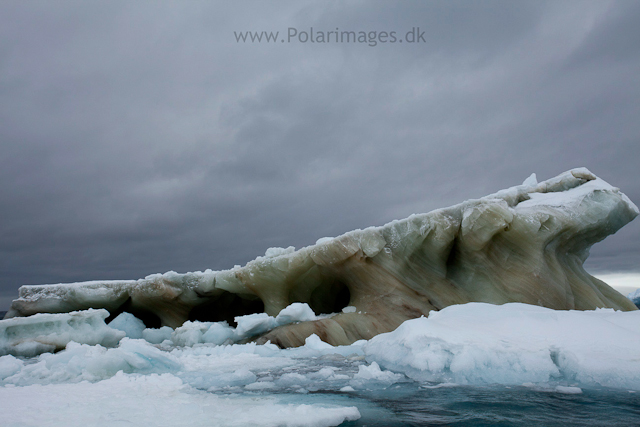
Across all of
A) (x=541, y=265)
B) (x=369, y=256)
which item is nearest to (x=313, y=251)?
(x=369, y=256)

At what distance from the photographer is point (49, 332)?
10039mm

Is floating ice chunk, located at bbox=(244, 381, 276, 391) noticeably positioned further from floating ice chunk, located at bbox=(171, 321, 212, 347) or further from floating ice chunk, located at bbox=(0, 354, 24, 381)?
floating ice chunk, located at bbox=(171, 321, 212, 347)

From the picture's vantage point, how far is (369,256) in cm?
1076

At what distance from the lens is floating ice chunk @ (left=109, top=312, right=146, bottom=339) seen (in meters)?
13.3

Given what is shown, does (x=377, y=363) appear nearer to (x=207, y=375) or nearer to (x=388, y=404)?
(x=388, y=404)

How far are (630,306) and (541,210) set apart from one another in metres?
4.57

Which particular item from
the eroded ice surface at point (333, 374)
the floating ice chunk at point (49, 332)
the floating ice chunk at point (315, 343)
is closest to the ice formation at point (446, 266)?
the floating ice chunk at point (315, 343)

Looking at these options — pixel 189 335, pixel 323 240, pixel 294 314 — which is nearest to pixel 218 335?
pixel 189 335

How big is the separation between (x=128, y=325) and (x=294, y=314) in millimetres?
6634

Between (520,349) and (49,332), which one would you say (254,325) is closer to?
(49,332)

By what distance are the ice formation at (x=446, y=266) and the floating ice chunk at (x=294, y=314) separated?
0.21 meters

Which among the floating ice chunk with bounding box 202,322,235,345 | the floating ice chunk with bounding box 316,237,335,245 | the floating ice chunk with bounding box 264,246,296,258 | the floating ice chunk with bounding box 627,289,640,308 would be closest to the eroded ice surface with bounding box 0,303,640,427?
the floating ice chunk with bounding box 202,322,235,345

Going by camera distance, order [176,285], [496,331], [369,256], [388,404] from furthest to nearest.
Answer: [176,285] < [369,256] < [496,331] < [388,404]

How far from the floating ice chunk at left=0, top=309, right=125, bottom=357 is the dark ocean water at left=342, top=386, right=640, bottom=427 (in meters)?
8.47
